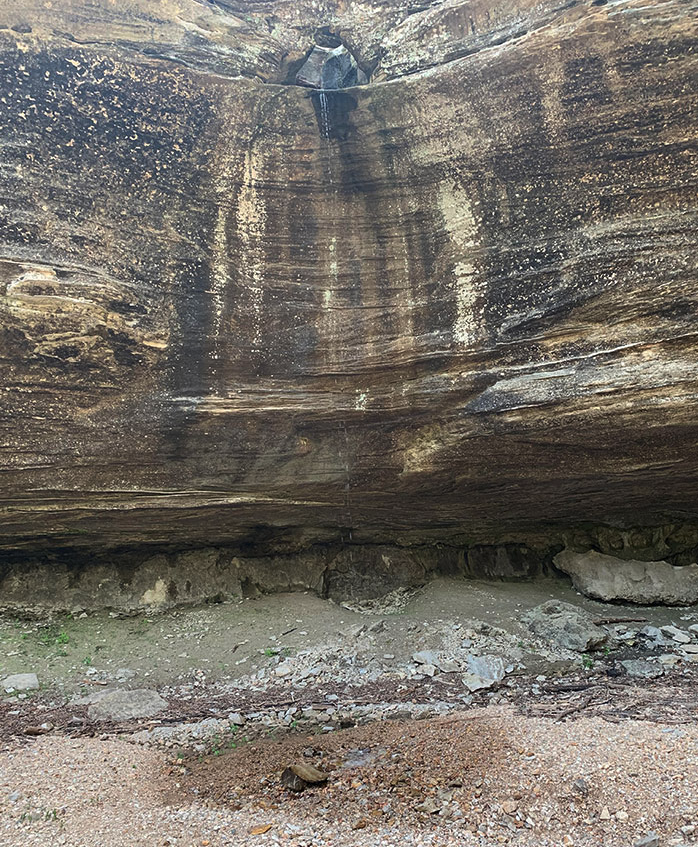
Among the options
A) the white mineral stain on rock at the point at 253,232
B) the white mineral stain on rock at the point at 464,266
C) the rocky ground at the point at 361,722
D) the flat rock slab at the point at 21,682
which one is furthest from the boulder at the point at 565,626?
the flat rock slab at the point at 21,682

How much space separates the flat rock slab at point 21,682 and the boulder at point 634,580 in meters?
9.06

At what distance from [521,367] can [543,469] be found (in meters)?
1.78

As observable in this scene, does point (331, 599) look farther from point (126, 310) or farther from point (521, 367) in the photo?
point (126, 310)

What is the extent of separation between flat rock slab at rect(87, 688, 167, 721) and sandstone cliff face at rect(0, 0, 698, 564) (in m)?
2.51

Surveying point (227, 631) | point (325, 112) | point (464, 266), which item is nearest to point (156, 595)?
point (227, 631)

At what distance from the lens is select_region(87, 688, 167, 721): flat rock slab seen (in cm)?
688

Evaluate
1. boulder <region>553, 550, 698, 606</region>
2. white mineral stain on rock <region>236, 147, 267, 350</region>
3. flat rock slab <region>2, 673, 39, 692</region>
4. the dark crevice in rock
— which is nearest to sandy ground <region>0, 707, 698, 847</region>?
flat rock slab <region>2, 673, 39, 692</region>

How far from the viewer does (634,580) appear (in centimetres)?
963

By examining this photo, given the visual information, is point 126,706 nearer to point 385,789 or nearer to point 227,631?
point 227,631

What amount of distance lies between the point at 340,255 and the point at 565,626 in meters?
6.96

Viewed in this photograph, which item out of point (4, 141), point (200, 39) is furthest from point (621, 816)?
point (200, 39)

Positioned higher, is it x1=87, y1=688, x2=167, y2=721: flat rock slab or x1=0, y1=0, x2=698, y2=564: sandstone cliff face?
x1=0, y1=0, x2=698, y2=564: sandstone cliff face

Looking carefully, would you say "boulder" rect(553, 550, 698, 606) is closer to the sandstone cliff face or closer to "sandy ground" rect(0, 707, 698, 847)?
the sandstone cliff face

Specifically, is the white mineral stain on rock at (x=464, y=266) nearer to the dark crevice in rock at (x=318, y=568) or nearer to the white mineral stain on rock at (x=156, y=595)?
the dark crevice in rock at (x=318, y=568)
